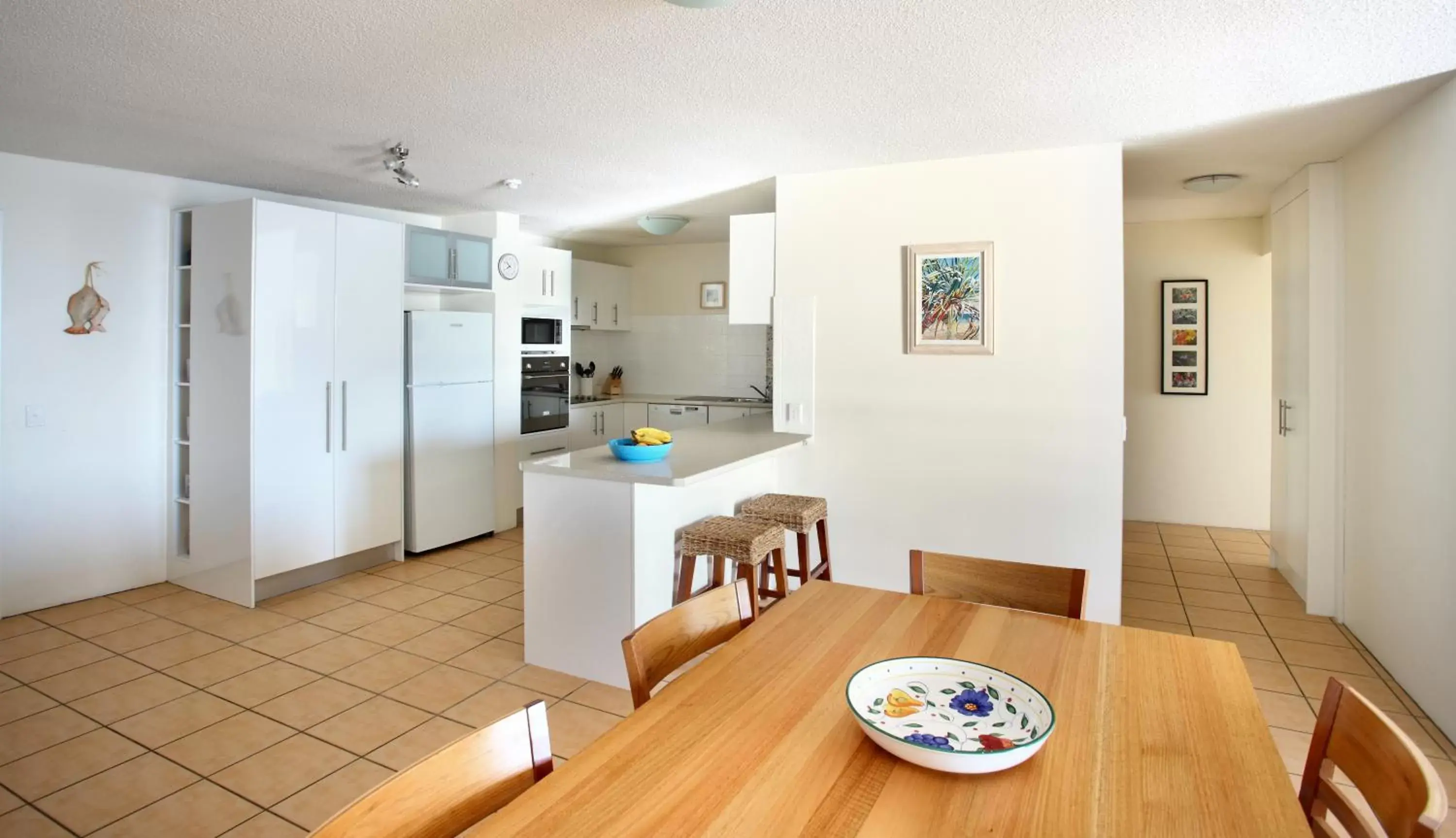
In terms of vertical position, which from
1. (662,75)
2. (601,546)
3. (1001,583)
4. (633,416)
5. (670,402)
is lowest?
(601,546)

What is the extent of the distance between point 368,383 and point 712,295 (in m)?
3.28

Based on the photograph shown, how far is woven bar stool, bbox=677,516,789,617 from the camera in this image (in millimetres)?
3031

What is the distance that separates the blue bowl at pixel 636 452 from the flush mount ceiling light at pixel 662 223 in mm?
2577

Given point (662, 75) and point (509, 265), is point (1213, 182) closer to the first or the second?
point (662, 75)

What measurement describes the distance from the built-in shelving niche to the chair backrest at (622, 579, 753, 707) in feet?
13.5

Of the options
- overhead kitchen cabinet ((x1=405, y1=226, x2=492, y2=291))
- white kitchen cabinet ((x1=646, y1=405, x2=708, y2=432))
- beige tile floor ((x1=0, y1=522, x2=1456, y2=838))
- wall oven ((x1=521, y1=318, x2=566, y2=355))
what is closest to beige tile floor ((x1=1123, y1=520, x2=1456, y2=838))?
beige tile floor ((x1=0, y1=522, x2=1456, y2=838))

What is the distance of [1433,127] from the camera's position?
296 centimetres

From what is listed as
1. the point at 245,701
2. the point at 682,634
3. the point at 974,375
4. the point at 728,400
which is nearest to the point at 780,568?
the point at 974,375

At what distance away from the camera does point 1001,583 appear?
202 cm

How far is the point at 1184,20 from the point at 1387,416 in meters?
2.18

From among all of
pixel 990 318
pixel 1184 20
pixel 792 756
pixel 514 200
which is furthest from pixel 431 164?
pixel 792 756

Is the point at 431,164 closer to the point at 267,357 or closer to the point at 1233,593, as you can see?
→ the point at 267,357

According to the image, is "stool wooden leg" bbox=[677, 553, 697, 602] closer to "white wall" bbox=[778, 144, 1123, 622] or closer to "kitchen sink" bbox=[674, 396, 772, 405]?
"white wall" bbox=[778, 144, 1123, 622]

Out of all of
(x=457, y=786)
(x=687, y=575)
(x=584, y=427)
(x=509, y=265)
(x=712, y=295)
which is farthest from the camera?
(x=712, y=295)
